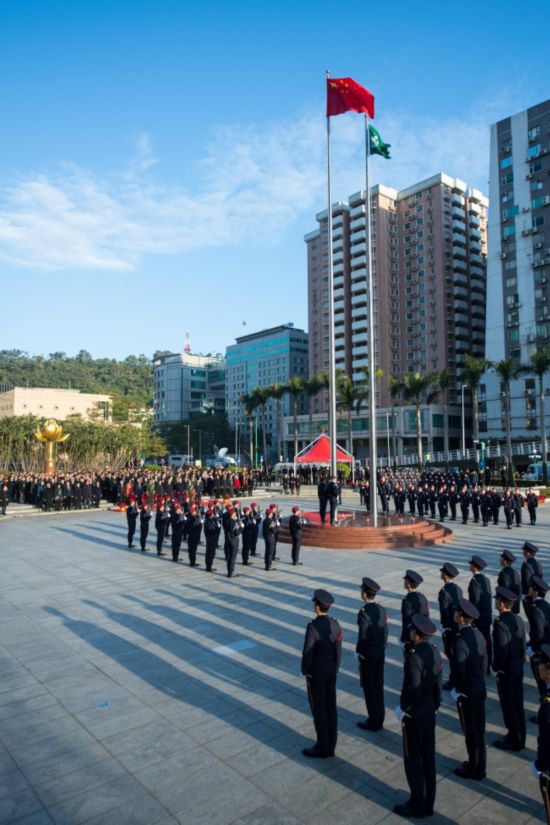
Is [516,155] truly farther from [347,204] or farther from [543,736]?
[543,736]

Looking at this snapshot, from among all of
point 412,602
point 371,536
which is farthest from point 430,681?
point 371,536

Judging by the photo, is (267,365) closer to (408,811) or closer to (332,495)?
(332,495)

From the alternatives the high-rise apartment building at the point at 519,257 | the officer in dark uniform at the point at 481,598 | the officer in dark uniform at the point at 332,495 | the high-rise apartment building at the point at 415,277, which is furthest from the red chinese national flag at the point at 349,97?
the high-rise apartment building at the point at 415,277

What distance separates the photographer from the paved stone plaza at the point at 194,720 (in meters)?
4.63

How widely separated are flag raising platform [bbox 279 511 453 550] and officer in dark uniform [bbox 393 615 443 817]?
12.6 metres

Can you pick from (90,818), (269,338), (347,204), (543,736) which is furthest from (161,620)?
(269,338)

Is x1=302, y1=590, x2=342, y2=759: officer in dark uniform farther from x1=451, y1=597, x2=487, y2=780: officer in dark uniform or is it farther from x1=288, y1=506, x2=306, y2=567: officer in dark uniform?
x1=288, y1=506, x2=306, y2=567: officer in dark uniform

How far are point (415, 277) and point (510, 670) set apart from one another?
8123 centimetres

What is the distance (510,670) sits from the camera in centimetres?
560

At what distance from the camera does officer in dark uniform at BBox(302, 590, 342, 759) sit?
5.39 metres

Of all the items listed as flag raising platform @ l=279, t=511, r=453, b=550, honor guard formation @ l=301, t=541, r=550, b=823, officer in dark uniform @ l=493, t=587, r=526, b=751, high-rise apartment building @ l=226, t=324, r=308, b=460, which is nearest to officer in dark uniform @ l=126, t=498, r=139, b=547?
flag raising platform @ l=279, t=511, r=453, b=550

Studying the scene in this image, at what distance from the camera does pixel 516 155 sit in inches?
2606

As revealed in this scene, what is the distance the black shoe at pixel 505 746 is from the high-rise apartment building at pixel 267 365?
98.5 m

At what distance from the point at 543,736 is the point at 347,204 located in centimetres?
9009
